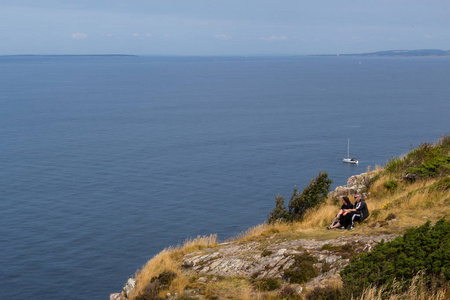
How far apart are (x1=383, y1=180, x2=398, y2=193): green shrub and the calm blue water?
33233mm

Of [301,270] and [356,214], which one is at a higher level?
[356,214]

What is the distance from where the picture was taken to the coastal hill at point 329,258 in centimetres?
928

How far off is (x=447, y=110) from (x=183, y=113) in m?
83.2

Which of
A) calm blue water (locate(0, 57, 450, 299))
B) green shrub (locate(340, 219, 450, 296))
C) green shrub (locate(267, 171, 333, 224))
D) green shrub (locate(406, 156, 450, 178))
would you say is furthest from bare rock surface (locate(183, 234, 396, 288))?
calm blue water (locate(0, 57, 450, 299))

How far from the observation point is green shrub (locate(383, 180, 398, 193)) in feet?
69.4

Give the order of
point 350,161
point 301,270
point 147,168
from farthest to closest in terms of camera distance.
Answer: point 350,161, point 147,168, point 301,270

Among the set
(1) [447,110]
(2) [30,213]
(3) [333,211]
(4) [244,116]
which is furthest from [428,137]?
(3) [333,211]

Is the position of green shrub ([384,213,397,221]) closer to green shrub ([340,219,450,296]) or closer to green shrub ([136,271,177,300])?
green shrub ([340,219,450,296])

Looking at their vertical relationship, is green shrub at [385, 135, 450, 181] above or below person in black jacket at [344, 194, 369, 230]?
above

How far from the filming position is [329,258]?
1323 cm

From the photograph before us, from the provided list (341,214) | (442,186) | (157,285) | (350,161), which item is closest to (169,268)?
(157,285)

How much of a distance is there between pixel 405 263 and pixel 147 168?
81483 mm

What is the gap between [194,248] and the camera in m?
18.0

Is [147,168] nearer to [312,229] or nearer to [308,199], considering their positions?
[308,199]
